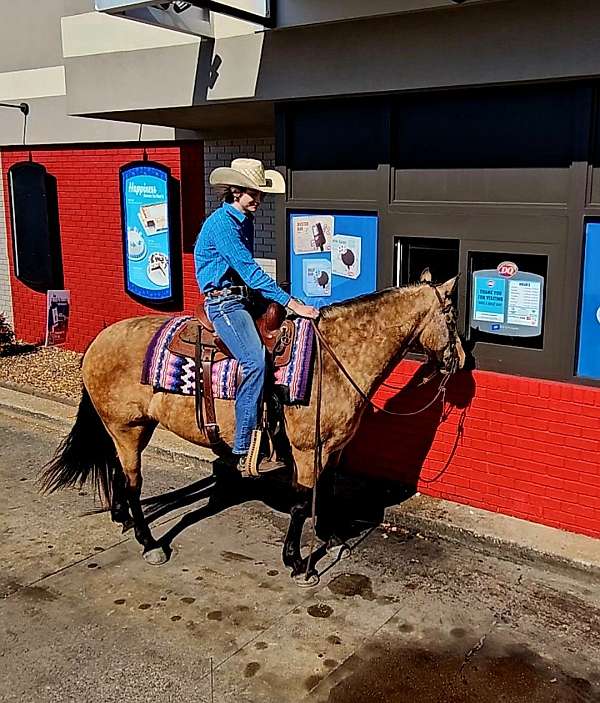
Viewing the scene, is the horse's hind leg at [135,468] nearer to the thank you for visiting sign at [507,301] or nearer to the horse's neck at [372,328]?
the horse's neck at [372,328]

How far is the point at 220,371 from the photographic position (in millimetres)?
4863

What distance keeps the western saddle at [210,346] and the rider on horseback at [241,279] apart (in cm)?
11

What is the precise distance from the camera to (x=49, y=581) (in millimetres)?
4980

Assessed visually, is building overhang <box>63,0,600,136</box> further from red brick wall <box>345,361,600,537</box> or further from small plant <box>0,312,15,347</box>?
small plant <box>0,312,15,347</box>

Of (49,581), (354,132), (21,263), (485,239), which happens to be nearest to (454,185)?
(485,239)

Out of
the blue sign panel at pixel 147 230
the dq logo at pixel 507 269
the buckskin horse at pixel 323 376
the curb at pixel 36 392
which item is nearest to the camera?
the buckskin horse at pixel 323 376

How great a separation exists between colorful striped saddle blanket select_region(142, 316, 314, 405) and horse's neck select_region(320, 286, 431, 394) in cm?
20

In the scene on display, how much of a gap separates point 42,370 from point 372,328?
6.66 meters

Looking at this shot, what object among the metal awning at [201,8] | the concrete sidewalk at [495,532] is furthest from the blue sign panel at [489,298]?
the metal awning at [201,8]

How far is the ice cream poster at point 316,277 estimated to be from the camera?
646cm

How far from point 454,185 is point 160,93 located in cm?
297

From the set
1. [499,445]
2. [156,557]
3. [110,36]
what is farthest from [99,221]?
[499,445]

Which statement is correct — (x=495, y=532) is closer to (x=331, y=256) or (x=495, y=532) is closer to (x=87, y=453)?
Result: (x=331, y=256)

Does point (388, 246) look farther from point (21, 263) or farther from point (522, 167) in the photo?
point (21, 263)
